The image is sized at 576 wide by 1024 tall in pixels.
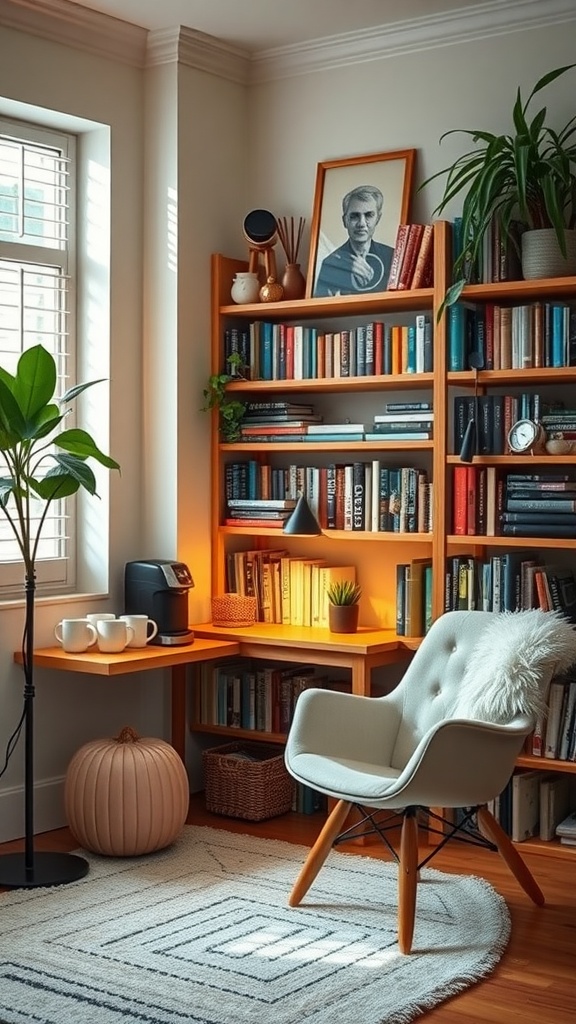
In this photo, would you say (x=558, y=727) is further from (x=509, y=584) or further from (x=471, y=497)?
(x=471, y=497)

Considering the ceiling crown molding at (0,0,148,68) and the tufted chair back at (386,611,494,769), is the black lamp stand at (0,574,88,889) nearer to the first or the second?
the tufted chair back at (386,611,494,769)

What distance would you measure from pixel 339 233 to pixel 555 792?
85.3 inches

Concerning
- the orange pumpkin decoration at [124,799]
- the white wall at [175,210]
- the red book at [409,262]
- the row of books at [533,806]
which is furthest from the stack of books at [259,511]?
the row of books at [533,806]

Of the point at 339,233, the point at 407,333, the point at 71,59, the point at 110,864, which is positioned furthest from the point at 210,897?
the point at 71,59

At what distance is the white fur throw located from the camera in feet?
11.8

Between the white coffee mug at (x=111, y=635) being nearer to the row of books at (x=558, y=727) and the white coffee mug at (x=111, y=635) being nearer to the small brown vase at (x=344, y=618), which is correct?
the small brown vase at (x=344, y=618)

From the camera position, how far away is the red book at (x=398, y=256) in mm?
4543

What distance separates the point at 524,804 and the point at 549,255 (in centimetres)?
182

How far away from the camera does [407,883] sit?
339cm

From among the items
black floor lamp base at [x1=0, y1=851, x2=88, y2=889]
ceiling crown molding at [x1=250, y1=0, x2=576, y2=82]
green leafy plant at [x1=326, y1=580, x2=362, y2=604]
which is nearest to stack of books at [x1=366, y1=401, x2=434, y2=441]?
green leafy plant at [x1=326, y1=580, x2=362, y2=604]

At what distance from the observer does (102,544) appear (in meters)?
4.81

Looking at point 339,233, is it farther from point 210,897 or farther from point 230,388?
point 210,897

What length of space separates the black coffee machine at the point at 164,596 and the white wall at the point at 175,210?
156 millimetres

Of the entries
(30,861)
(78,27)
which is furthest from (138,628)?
(78,27)
